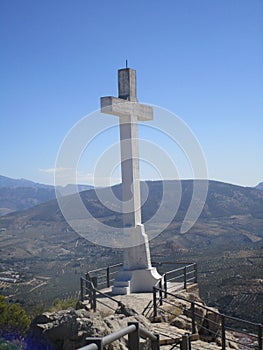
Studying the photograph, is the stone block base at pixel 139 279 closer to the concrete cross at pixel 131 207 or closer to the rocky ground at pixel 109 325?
Answer: the concrete cross at pixel 131 207

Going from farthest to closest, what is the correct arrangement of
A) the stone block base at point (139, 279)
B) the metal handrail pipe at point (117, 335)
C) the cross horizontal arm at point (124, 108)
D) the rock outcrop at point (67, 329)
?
the stone block base at point (139, 279)
the cross horizontal arm at point (124, 108)
the rock outcrop at point (67, 329)
the metal handrail pipe at point (117, 335)

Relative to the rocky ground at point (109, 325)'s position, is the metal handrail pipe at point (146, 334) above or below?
above

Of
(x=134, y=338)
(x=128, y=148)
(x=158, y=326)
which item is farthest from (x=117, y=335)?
(x=128, y=148)

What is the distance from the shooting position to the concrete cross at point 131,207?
1582 cm

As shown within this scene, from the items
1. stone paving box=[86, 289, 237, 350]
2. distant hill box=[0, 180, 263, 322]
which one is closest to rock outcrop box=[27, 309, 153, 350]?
stone paving box=[86, 289, 237, 350]

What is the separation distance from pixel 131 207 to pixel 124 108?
298 centimetres

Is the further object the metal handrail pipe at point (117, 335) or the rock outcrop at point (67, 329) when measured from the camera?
the rock outcrop at point (67, 329)

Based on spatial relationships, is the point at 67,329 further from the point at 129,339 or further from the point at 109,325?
the point at 129,339

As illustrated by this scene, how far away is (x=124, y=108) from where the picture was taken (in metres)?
16.0

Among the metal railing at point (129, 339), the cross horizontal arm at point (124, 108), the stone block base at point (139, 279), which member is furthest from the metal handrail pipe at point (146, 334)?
the cross horizontal arm at point (124, 108)

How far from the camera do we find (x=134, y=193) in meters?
16.0

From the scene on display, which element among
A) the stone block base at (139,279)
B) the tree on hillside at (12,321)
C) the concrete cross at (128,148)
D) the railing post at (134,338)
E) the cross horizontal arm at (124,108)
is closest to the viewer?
the railing post at (134,338)

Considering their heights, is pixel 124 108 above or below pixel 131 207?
above

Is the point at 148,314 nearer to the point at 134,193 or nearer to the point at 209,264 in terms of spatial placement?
the point at 134,193
